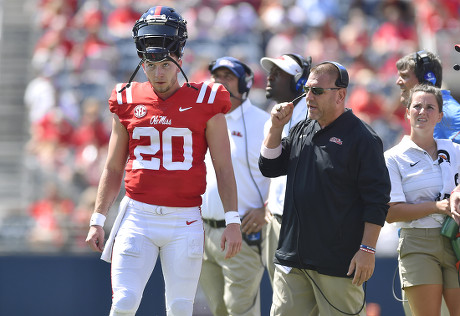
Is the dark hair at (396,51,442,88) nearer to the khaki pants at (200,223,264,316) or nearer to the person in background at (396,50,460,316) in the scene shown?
the person in background at (396,50,460,316)

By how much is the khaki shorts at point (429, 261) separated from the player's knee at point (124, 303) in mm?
1818

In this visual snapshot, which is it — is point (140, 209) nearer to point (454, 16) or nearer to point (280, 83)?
point (280, 83)

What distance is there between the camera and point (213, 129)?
194 inches

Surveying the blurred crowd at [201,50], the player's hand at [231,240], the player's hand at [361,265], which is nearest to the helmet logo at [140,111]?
the player's hand at [231,240]

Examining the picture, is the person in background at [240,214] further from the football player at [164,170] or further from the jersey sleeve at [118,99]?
the jersey sleeve at [118,99]

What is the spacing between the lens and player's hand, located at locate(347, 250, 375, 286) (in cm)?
461

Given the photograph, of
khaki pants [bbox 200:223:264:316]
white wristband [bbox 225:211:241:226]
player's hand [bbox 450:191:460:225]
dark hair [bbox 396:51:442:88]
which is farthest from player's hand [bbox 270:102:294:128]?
khaki pants [bbox 200:223:264:316]

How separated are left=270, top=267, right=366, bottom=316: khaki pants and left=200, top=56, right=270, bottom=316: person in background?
A: 142 centimetres

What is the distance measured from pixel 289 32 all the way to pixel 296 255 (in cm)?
930

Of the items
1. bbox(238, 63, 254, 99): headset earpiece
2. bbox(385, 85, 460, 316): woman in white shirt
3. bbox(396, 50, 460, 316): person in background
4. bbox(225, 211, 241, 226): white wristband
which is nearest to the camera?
bbox(225, 211, 241, 226): white wristband

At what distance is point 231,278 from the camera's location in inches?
254

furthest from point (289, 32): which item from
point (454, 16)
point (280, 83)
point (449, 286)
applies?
point (449, 286)

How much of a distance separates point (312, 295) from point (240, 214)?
1675 mm

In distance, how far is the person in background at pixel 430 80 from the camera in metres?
5.66
